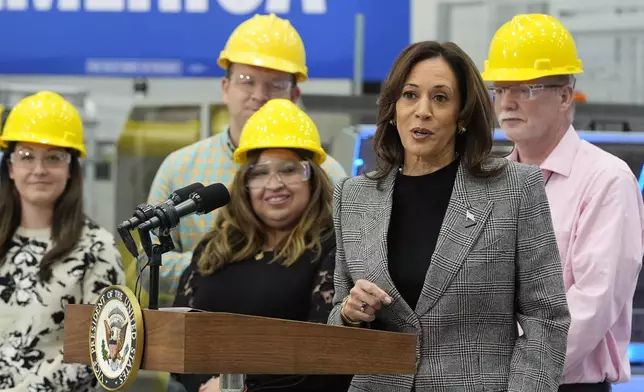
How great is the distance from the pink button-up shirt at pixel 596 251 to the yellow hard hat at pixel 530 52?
256 millimetres

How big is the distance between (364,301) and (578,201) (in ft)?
3.00

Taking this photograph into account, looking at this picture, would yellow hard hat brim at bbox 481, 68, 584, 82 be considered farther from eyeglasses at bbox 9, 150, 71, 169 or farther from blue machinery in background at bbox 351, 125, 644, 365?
eyeglasses at bbox 9, 150, 71, 169

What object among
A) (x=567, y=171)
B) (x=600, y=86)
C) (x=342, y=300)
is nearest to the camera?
(x=342, y=300)

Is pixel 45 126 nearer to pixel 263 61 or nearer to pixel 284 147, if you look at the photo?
pixel 263 61

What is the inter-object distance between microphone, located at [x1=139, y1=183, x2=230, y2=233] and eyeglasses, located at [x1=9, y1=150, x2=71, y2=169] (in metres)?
1.50

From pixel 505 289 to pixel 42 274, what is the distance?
165 cm

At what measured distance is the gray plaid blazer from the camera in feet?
6.92

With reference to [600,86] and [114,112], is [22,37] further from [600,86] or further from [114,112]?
[600,86]

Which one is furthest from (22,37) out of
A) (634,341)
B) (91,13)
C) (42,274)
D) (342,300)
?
(342,300)

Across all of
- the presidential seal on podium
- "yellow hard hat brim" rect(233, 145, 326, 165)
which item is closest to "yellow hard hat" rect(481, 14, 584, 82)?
"yellow hard hat brim" rect(233, 145, 326, 165)

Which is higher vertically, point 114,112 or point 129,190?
point 114,112

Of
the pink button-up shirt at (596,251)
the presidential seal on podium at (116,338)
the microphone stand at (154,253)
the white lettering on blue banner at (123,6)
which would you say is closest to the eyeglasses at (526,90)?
the pink button-up shirt at (596,251)

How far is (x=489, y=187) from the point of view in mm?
2176

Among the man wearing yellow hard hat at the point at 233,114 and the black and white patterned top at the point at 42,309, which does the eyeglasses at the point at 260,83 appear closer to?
the man wearing yellow hard hat at the point at 233,114
